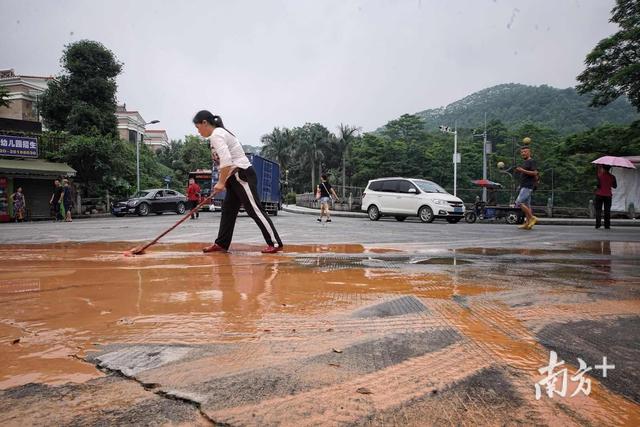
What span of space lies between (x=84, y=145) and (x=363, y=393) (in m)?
28.8

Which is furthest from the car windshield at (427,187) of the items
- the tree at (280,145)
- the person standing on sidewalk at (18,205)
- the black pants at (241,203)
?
the tree at (280,145)

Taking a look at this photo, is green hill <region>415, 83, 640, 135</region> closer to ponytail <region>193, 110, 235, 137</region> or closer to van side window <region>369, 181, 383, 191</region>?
van side window <region>369, 181, 383, 191</region>

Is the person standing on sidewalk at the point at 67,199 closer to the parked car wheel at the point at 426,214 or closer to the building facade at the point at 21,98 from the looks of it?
the parked car wheel at the point at 426,214

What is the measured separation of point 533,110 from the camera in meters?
70.9

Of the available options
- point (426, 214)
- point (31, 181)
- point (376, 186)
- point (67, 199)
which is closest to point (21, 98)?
point (31, 181)

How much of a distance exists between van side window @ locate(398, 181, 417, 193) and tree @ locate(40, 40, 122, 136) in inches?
794

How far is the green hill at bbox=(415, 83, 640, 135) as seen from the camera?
54938 millimetres

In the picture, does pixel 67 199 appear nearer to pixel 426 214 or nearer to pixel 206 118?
pixel 426 214

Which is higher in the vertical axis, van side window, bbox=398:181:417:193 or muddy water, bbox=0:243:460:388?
van side window, bbox=398:181:417:193

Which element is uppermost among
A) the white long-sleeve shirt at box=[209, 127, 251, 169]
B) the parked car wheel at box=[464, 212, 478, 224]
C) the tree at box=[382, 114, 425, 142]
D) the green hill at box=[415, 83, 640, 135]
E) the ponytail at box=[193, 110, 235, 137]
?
the green hill at box=[415, 83, 640, 135]

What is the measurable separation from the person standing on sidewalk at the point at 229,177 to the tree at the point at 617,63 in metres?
22.5

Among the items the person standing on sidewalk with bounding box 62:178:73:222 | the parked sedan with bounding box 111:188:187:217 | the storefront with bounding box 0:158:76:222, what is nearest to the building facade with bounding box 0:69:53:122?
the storefront with bounding box 0:158:76:222

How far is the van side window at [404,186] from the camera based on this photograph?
17344 millimetres

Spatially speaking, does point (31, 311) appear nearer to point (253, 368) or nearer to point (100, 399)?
point (100, 399)
